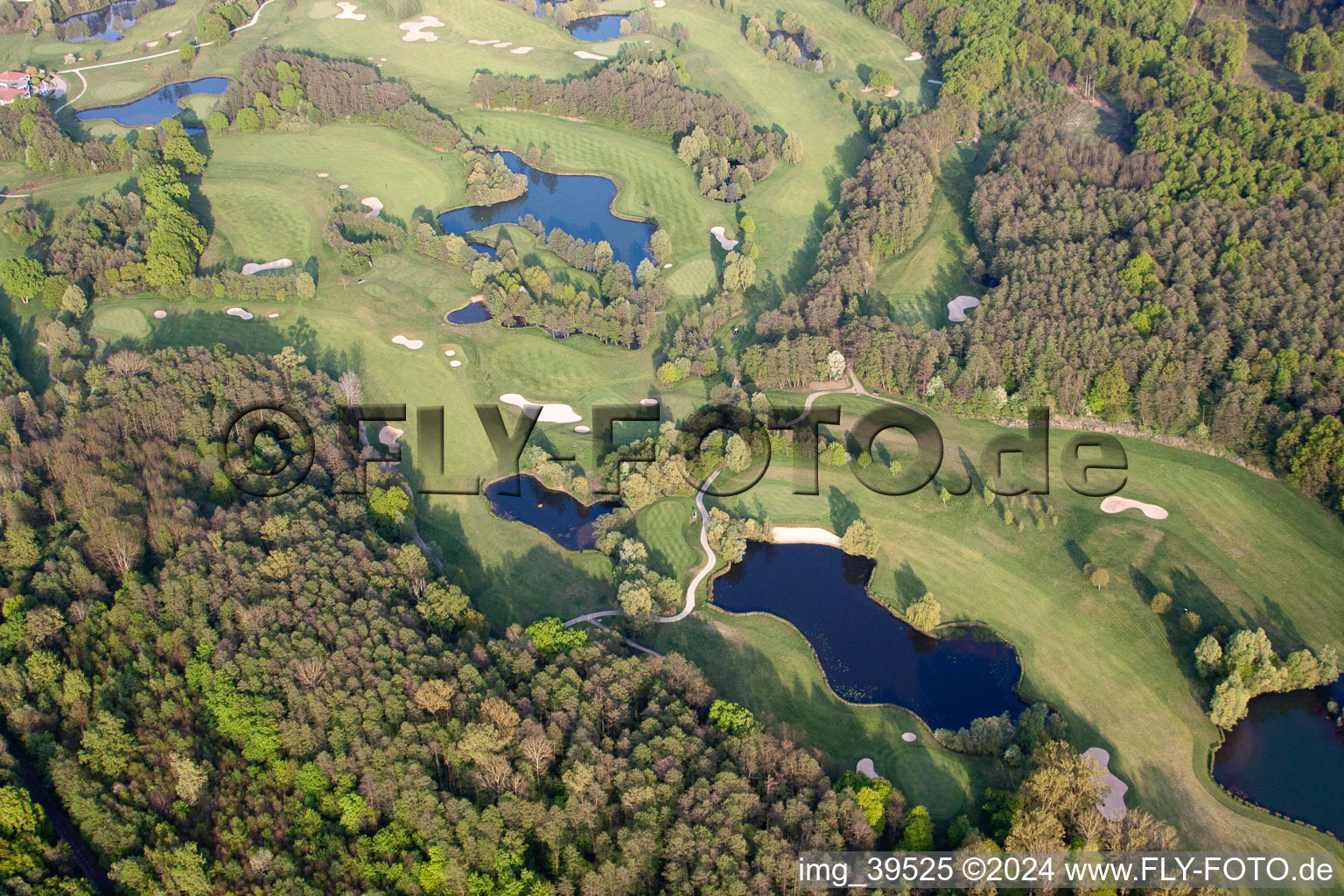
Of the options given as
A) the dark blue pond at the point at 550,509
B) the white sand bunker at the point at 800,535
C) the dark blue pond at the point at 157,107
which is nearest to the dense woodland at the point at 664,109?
the dark blue pond at the point at 157,107

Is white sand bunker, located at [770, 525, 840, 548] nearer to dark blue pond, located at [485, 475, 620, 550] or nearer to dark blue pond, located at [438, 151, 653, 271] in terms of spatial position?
dark blue pond, located at [485, 475, 620, 550]

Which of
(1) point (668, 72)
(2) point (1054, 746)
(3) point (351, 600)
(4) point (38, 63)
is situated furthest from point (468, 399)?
(4) point (38, 63)

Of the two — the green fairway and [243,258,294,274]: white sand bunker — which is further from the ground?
the green fairway

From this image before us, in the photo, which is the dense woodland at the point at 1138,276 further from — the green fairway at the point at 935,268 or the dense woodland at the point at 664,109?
the dense woodland at the point at 664,109

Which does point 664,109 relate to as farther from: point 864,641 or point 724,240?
point 864,641

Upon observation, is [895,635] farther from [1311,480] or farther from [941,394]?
[1311,480]

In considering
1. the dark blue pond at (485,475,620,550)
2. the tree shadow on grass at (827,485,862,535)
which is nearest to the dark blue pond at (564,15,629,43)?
the dark blue pond at (485,475,620,550)

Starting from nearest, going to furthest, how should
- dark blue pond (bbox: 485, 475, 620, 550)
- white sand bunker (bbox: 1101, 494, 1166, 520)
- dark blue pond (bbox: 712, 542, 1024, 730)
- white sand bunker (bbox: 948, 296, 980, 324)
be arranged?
dark blue pond (bbox: 712, 542, 1024, 730) < white sand bunker (bbox: 1101, 494, 1166, 520) < dark blue pond (bbox: 485, 475, 620, 550) < white sand bunker (bbox: 948, 296, 980, 324)
